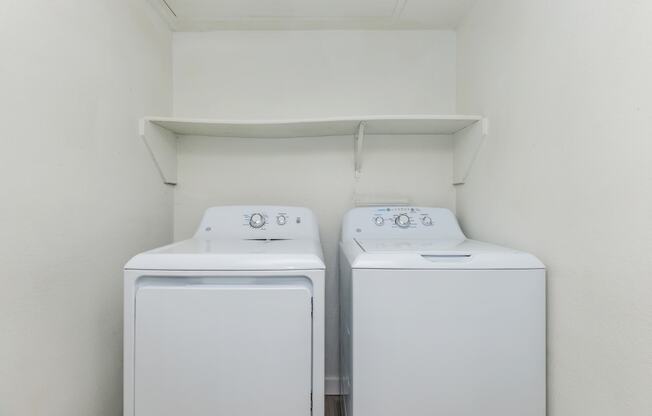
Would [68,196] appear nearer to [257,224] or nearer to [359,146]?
[257,224]

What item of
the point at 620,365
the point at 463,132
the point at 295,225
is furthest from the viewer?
the point at 463,132

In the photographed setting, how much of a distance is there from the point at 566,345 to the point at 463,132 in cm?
112

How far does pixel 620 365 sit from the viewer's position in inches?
30.6

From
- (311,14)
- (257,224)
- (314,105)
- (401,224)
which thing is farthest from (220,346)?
(311,14)

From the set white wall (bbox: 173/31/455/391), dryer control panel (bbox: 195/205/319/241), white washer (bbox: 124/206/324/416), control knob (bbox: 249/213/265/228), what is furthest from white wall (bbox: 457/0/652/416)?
control knob (bbox: 249/213/265/228)

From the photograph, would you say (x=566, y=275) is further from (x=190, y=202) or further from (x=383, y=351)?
(x=190, y=202)

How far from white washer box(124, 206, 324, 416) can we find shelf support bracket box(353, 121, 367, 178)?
0.91 meters

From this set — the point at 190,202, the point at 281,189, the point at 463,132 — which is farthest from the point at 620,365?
the point at 190,202

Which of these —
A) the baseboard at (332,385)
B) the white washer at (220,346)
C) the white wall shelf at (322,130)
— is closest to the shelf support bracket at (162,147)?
the white wall shelf at (322,130)

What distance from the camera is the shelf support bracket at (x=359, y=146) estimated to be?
1.60 metres

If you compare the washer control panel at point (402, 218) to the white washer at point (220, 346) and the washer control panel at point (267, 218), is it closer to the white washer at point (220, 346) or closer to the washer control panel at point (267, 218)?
the washer control panel at point (267, 218)

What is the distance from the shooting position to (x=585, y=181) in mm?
882

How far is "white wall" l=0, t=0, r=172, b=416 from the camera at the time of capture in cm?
87

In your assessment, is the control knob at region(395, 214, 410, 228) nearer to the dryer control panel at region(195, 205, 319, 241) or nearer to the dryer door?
the dryer control panel at region(195, 205, 319, 241)
